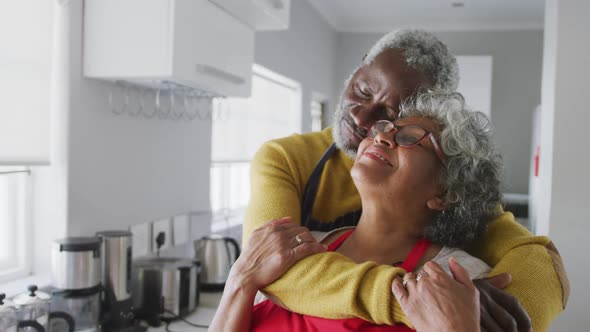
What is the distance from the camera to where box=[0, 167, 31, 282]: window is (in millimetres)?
1983

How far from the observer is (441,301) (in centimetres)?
89

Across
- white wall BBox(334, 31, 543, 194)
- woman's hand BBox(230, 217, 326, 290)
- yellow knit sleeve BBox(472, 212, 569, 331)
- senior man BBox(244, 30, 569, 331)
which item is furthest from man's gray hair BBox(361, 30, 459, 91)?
white wall BBox(334, 31, 543, 194)

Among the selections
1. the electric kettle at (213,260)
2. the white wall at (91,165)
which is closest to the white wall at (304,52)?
the white wall at (91,165)

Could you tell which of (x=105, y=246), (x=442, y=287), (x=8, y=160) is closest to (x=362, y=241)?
(x=442, y=287)

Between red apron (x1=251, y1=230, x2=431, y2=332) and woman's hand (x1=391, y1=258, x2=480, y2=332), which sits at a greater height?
woman's hand (x1=391, y1=258, x2=480, y2=332)

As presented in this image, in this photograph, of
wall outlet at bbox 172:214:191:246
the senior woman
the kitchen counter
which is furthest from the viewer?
wall outlet at bbox 172:214:191:246

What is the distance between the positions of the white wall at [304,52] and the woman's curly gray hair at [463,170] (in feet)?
8.59

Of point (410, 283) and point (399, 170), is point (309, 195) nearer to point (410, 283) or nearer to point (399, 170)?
point (399, 170)

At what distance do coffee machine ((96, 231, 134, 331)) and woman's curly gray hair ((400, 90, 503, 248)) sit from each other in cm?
122

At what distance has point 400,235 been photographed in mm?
1294

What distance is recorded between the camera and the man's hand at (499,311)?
0.92 metres

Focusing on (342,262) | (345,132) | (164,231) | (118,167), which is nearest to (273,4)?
(118,167)

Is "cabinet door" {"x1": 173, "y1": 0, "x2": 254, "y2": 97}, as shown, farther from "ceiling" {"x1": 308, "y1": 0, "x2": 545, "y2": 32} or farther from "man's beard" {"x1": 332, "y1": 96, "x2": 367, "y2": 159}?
"ceiling" {"x1": 308, "y1": 0, "x2": 545, "y2": 32}

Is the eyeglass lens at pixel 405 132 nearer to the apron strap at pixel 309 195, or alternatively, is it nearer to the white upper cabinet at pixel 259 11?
the apron strap at pixel 309 195
